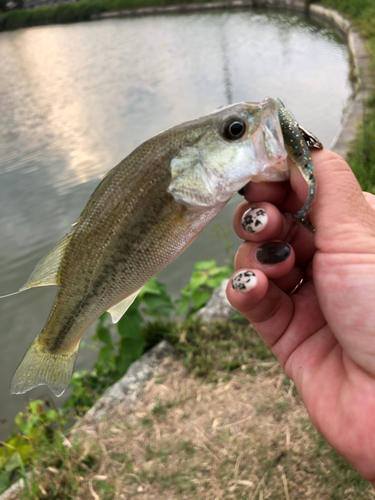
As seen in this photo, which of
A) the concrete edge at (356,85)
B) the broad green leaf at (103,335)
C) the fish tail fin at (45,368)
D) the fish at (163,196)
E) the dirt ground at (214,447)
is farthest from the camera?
the concrete edge at (356,85)

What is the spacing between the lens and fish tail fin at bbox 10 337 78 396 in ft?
5.49

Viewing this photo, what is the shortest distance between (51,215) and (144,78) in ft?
32.4

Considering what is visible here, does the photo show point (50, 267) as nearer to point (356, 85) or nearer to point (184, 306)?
point (184, 306)

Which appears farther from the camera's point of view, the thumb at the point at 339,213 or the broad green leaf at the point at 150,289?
the broad green leaf at the point at 150,289

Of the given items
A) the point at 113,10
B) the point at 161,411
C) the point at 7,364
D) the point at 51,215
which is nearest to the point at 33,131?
the point at 51,215

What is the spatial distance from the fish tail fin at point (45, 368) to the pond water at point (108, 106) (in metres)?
1.95

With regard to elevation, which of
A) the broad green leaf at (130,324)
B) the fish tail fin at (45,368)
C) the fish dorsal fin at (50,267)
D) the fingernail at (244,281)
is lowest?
the broad green leaf at (130,324)

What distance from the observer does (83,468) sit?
Result: 2.69m

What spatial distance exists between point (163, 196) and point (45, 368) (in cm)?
98

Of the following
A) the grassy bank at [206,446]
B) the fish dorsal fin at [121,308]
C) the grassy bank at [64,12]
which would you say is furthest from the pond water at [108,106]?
the grassy bank at [64,12]

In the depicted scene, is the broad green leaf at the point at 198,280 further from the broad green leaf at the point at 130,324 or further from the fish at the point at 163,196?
the fish at the point at 163,196

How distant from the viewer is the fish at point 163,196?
140cm

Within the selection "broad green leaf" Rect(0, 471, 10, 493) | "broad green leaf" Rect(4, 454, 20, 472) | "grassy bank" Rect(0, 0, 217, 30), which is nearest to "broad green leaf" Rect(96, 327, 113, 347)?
"broad green leaf" Rect(4, 454, 20, 472)

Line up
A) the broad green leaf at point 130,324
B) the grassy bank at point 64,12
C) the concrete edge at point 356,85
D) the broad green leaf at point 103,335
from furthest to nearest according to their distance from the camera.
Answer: the grassy bank at point 64,12 < the concrete edge at point 356,85 < the broad green leaf at point 103,335 < the broad green leaf at point 130,324
